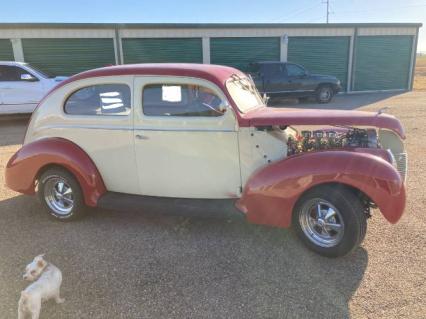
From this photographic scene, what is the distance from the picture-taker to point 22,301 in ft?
8.57

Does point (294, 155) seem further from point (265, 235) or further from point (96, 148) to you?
point (96, 148)

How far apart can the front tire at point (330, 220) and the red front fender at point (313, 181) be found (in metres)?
0.10

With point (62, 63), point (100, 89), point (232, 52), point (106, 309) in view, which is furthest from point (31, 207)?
point (232, 52)

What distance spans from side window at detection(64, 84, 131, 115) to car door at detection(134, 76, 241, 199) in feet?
0.63

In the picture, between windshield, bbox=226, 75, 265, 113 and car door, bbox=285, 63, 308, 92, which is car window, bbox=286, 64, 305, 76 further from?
windshield, bbox=226, 75, 265, 113

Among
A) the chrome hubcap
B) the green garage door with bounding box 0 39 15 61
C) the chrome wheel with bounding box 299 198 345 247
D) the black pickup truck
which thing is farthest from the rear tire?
the green garage door with bounding box 0 39 15 61

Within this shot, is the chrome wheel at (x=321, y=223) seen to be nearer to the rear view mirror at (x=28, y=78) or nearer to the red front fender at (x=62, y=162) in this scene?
the red front fender at (x=62, y=162)

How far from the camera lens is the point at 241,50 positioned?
17375mm


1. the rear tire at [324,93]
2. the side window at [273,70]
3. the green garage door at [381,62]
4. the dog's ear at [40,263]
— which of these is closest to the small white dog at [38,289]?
the dog's ear at [40,263]

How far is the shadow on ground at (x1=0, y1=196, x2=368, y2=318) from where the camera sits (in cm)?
286

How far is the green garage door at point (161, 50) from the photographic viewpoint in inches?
640

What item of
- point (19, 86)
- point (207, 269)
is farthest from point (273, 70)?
point (207, 269)

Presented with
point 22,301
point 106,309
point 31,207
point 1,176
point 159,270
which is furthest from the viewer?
point 1,176

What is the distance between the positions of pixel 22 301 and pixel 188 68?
2.66 metres
